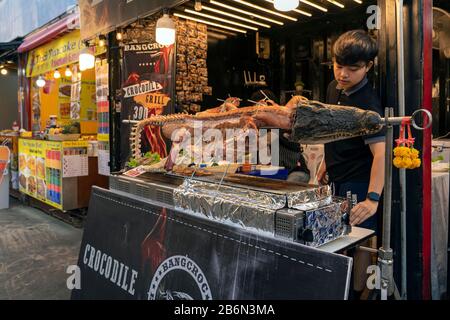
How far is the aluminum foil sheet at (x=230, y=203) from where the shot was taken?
176 cm

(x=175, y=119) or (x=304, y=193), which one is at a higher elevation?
(x=175, y=119)

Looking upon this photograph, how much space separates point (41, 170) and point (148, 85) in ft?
10.5

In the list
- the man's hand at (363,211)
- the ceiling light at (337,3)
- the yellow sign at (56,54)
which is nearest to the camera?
the man's hand at (363,211)

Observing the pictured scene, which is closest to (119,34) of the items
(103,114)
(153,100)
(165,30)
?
(153,100)

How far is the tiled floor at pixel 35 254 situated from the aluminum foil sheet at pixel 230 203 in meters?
2.27

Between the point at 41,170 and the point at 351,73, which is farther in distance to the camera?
the point at 41,170

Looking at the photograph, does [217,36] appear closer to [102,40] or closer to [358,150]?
[102,40]

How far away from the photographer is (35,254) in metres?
4.86

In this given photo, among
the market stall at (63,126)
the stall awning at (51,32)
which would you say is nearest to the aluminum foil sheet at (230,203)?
the market stall at (63,126)

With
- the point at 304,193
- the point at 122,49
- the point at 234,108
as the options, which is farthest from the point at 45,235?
the point at 304,193

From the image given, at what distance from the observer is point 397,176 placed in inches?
95.2

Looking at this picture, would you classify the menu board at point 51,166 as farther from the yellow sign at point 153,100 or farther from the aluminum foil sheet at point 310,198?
the aluminum foil sheet at point 310,198
